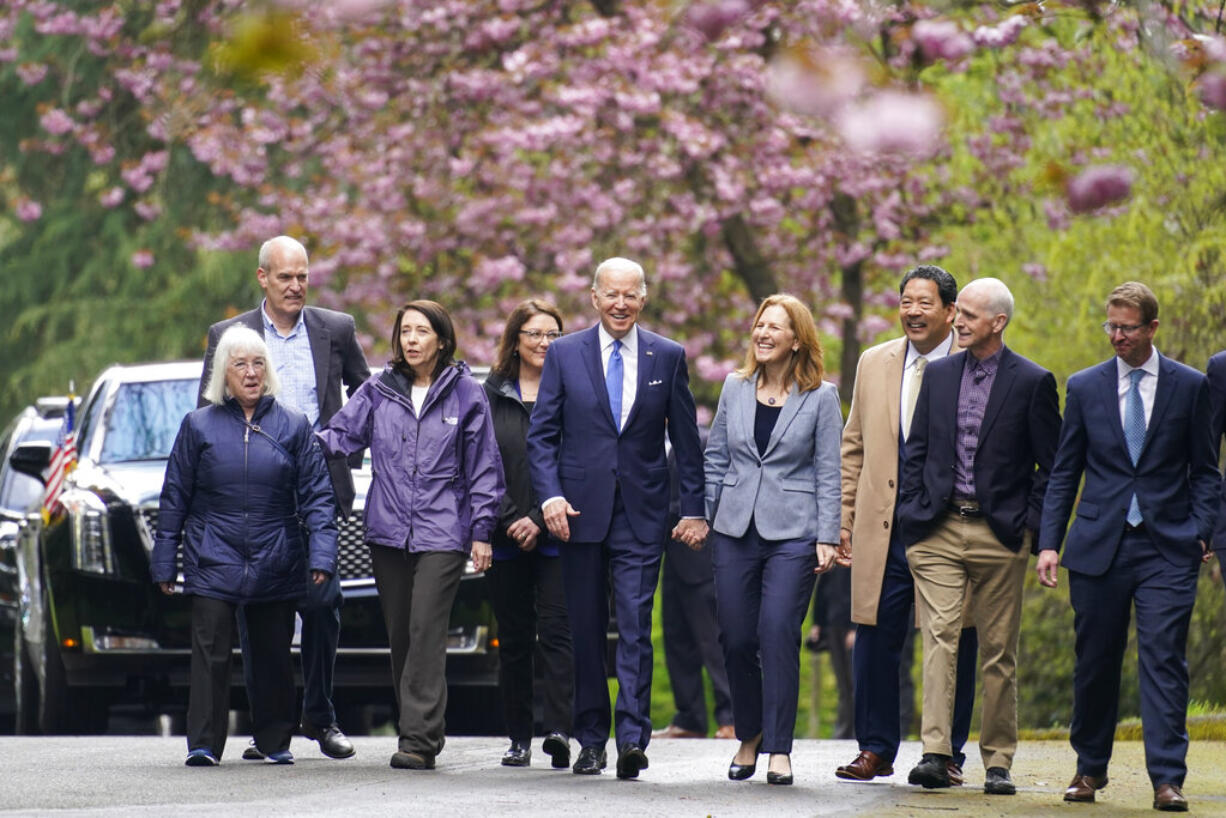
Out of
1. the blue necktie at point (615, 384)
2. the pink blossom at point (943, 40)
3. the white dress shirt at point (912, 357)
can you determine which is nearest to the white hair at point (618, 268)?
the blue necktie at point (615, 384)

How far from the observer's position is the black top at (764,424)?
32.8 feet

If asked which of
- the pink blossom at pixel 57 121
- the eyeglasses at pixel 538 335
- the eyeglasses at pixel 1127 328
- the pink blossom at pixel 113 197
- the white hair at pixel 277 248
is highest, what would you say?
the pink blossom at pixel 57 121

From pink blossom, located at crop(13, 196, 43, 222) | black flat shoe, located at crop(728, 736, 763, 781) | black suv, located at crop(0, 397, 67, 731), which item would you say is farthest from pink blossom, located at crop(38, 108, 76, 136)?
black flat shoe, located at crop(728, 736, 763, 781)

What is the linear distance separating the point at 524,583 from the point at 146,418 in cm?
352

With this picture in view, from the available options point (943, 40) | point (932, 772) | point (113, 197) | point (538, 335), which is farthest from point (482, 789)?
point (113, 197)

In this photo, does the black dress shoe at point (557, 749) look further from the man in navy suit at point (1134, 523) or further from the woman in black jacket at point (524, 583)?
the man in navy suit at point (1134, 523)

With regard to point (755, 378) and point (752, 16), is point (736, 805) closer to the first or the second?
point (755, 378)

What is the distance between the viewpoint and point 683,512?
1012 centimetres

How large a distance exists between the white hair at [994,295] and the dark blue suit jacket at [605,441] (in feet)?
4.20

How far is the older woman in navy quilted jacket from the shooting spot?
33.3 feet

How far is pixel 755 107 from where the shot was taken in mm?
21688

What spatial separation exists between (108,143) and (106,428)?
14.0m

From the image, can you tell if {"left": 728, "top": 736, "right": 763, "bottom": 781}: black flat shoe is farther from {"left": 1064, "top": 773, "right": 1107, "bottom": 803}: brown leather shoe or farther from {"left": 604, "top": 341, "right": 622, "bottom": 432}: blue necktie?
{"left": 604, "top": 341, "right": 622, "bottom": 432}: blue necktie

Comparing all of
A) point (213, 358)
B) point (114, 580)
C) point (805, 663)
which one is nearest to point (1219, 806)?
point (213, 358)
